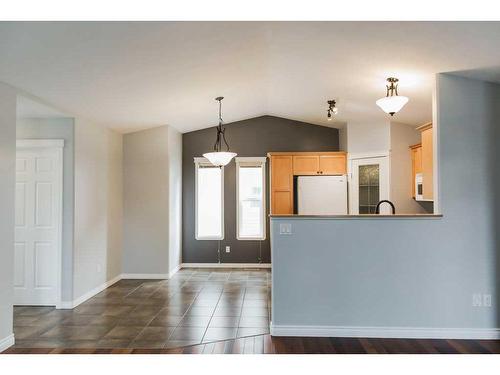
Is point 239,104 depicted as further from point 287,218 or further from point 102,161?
point 287,218

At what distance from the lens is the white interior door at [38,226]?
4.46m

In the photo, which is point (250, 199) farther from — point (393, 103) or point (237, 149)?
point (393, 103)

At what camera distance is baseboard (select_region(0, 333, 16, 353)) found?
314cm

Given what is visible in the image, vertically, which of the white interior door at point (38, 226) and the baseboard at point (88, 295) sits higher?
the white interior door at point (38, 226)

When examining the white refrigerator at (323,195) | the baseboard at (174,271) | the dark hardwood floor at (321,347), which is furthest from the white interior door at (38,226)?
the white refrigerator at (323,195)

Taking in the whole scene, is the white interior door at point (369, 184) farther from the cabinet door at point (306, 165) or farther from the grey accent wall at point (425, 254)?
the grey accent wall at point (425, 254)

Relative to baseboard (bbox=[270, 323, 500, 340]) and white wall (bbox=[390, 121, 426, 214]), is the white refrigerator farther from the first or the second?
baseboard (bbox=[270, 323, 500, 340])

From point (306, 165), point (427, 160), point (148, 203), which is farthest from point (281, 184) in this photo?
point (427, 160)

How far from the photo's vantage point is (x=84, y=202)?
4.75 meters

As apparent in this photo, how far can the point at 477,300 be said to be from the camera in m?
3.29

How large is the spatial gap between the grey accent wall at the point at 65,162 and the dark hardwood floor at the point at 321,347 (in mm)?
1319

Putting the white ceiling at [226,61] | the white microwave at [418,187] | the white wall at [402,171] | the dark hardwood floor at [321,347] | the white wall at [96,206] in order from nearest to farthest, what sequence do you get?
the white ceiling at [226,61] < the dark hardwood floor at [321,347] < the white wall at [96,206] < the white microwave at [418,187] < the white wall at [402,171]
